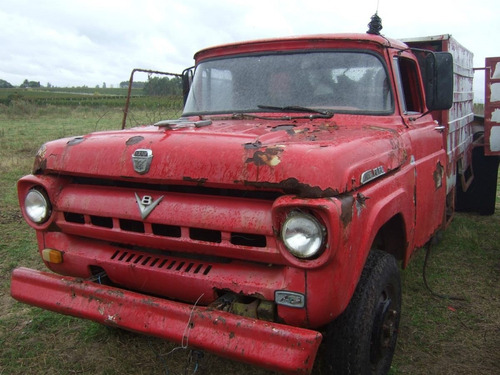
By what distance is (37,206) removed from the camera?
8.91 ft

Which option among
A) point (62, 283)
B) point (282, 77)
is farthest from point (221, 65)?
point (62, 283)

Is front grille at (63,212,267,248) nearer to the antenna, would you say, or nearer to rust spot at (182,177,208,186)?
rust spot at (182,177,208,186)

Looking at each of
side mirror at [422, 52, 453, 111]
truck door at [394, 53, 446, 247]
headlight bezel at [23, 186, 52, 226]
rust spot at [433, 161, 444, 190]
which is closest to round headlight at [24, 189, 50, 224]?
headlight bezel at [23, 186, 52, 226]

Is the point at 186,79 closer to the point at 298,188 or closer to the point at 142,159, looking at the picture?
the point at 142,159

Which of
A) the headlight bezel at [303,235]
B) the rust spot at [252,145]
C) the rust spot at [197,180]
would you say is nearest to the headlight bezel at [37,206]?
the rust spot at [197,180]

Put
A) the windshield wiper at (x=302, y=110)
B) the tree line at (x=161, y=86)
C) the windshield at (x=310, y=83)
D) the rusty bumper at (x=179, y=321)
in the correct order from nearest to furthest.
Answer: the rusty bumper at (x=179, y=321) → the windshield wiper at (x=302, y=110) → the windshield at (x=310, y=83) → the tree line at (x=161, y=86)

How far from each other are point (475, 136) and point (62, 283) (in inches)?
227

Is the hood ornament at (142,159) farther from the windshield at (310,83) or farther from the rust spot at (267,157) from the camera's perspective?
the windshield at (310,83)

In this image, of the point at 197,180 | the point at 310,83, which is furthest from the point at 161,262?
the point at 310,83

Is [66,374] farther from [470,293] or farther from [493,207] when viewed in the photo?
[493,207]

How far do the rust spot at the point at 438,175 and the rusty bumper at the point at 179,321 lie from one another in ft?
7.23

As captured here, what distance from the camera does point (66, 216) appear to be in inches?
106

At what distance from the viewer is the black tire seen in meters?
2.30

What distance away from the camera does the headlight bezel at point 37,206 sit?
2.69 metres
